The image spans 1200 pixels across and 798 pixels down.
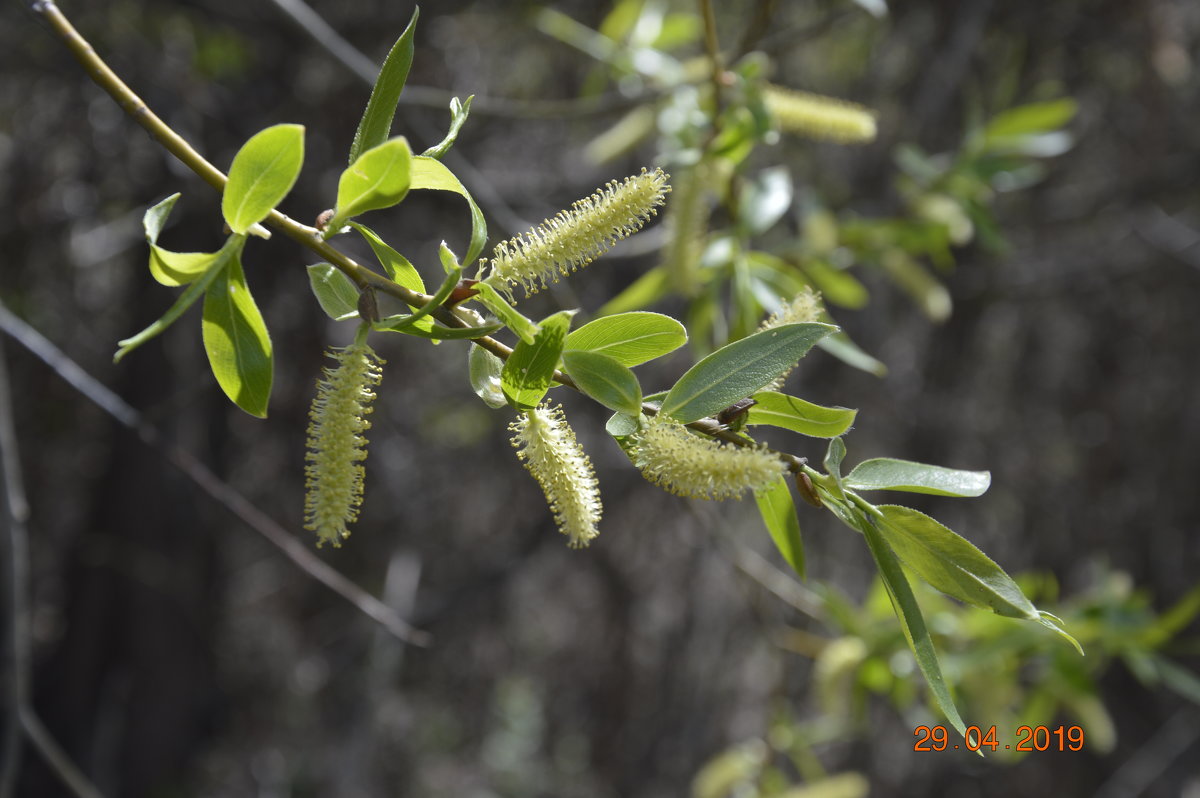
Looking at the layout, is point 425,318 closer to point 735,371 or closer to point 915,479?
point 735,371

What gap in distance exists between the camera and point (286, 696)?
4.32m

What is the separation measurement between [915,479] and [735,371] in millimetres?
209

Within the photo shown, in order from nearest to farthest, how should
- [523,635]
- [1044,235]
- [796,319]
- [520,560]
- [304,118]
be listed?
1. [796,319]
2. [304,118]
3. [520,560]
4. [1044,235]
5. [523,635]

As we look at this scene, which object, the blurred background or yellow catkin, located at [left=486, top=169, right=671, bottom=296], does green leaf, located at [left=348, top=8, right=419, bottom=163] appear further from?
the blurred background

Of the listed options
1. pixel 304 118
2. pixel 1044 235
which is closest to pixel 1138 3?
pixel 1044 235

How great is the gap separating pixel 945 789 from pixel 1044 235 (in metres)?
2.57

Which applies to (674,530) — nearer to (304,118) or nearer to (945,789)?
(945,789)

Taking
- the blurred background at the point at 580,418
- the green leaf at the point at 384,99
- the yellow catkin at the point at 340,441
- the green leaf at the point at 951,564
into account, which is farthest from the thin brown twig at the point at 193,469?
the blurred background at the point at 580,418

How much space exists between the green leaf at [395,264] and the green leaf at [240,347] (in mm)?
112

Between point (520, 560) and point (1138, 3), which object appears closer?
point (1138, 3)

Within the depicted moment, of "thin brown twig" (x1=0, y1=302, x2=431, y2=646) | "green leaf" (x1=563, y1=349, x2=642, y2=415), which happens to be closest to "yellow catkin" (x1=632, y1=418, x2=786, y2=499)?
"green leaf" (x1=563, y1=349, x2=642, y2=415)

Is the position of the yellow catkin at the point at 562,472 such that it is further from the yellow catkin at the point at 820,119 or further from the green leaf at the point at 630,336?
the yellow catkin at the point at 820,119

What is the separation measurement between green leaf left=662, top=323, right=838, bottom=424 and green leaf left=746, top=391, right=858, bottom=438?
0.05m

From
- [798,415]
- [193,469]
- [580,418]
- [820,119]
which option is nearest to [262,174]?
[798,415]
